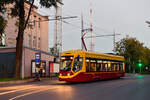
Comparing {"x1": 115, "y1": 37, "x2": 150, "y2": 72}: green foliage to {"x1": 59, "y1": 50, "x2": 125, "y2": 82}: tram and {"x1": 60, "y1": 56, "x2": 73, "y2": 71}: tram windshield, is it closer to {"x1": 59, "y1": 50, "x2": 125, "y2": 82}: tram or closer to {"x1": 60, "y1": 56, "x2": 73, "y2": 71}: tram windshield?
{"x1": 59, "y1": 50, "x2": 125, "y2": 82}: tram

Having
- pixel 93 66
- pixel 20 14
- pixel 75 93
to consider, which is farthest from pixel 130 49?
pixel 75 93

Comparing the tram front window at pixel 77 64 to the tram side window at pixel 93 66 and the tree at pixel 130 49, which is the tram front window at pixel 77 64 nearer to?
the tram side window at pixel 93 66

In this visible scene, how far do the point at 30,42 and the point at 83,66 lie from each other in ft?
93.5

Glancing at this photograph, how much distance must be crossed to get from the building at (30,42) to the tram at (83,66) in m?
7.93

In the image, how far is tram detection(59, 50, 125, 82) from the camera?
68.6ft

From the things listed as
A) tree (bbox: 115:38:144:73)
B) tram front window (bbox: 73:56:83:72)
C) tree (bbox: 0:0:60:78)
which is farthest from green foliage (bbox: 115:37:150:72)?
tram front window (bbox: 73:56:83:72)

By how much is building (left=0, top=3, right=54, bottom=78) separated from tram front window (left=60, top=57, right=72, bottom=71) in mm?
7700

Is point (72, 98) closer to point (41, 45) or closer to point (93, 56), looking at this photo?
point (93, 56)

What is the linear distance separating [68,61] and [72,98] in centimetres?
983

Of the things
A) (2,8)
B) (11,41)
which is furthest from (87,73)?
(11,41)

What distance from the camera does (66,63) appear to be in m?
21.6

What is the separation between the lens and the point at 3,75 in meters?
33.8

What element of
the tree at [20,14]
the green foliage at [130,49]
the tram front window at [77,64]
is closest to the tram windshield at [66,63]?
the tram front window at [77,64]

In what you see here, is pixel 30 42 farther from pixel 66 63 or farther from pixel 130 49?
pixel 130 49
